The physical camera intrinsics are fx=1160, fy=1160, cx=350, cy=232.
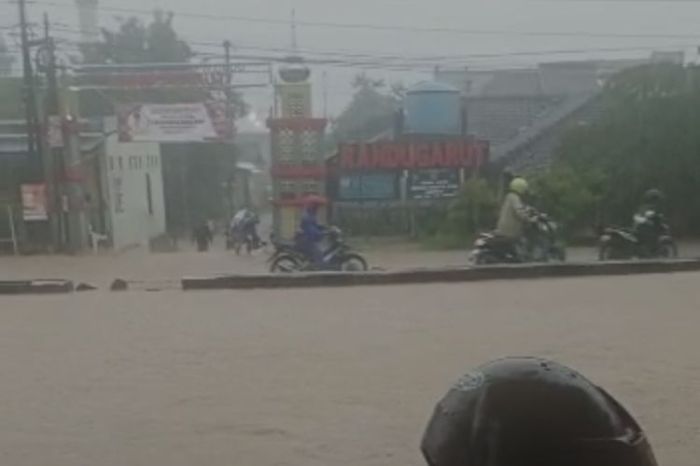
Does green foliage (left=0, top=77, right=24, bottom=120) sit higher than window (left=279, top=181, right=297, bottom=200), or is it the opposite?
green foliage (left=0, top=77, right=24, bottom=120)

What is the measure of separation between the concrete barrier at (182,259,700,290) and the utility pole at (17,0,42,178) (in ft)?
27.3

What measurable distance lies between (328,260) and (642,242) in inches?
120

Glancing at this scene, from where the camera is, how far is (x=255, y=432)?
387 cm

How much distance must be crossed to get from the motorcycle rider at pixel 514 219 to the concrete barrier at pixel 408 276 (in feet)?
2.45

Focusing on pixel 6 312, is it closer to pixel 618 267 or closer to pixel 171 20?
pixel 618 267

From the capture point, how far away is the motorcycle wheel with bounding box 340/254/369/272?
34.6ft

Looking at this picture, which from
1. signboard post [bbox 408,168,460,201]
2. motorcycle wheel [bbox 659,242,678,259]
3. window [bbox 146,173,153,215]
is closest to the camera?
motorcycle wheel [bbox 659,242,678,259]

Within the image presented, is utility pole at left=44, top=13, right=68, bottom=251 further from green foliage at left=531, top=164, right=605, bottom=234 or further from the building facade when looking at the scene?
green foliage at left=531, top=164, right=605, bottom=234

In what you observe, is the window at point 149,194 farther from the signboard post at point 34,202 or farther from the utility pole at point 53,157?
the signboard post at point 34,202

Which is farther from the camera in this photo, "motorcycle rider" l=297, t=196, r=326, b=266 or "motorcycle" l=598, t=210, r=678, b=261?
"motorcycle" l=598, t=210, r=678, b=261

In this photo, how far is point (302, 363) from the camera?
5312 millimetres

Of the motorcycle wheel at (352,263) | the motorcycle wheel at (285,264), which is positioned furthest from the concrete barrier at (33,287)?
the motorcycle wheel at (352,263)

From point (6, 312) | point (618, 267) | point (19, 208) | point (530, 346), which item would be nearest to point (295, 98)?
point (19, 208)

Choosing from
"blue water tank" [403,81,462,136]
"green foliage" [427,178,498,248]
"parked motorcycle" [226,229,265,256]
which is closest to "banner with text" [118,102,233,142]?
"parked motorcycle" [226,229,265,256]
